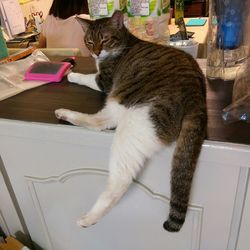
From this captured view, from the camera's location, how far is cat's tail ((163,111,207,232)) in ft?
1.59

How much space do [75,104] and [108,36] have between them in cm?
23

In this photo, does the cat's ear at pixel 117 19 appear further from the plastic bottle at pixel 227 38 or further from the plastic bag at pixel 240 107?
the plastic bag at pixel 240 107

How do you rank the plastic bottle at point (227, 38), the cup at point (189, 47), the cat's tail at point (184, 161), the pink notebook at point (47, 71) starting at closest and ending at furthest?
the cat's tail at point (184, 161) < the plastic bottle at point (227, 38) < the pink notebook at point (47, 71) < the cup at point (189, 47)

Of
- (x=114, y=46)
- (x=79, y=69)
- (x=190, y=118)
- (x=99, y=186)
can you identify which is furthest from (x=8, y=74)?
(x=190, y=118)

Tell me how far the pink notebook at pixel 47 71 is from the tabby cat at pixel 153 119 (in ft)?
0.61

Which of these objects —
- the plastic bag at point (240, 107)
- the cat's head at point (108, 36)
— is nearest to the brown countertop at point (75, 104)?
the plastic bag at point (240, 107)

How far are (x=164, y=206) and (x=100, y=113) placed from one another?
248 mm

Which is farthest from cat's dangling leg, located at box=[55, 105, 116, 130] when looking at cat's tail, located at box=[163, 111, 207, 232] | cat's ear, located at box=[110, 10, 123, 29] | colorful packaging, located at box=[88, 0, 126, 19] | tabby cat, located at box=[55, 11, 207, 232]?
colorful packaging, located at box=[88, 0, 126, 19]

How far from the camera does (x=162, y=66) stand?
63cm

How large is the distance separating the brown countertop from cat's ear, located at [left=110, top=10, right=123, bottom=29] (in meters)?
0.19

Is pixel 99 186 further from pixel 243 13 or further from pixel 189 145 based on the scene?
pixel 243 13

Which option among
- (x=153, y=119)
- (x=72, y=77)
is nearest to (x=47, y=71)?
(x=72, y=77)

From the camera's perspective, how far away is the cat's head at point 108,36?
75cm

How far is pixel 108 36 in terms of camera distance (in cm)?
75
